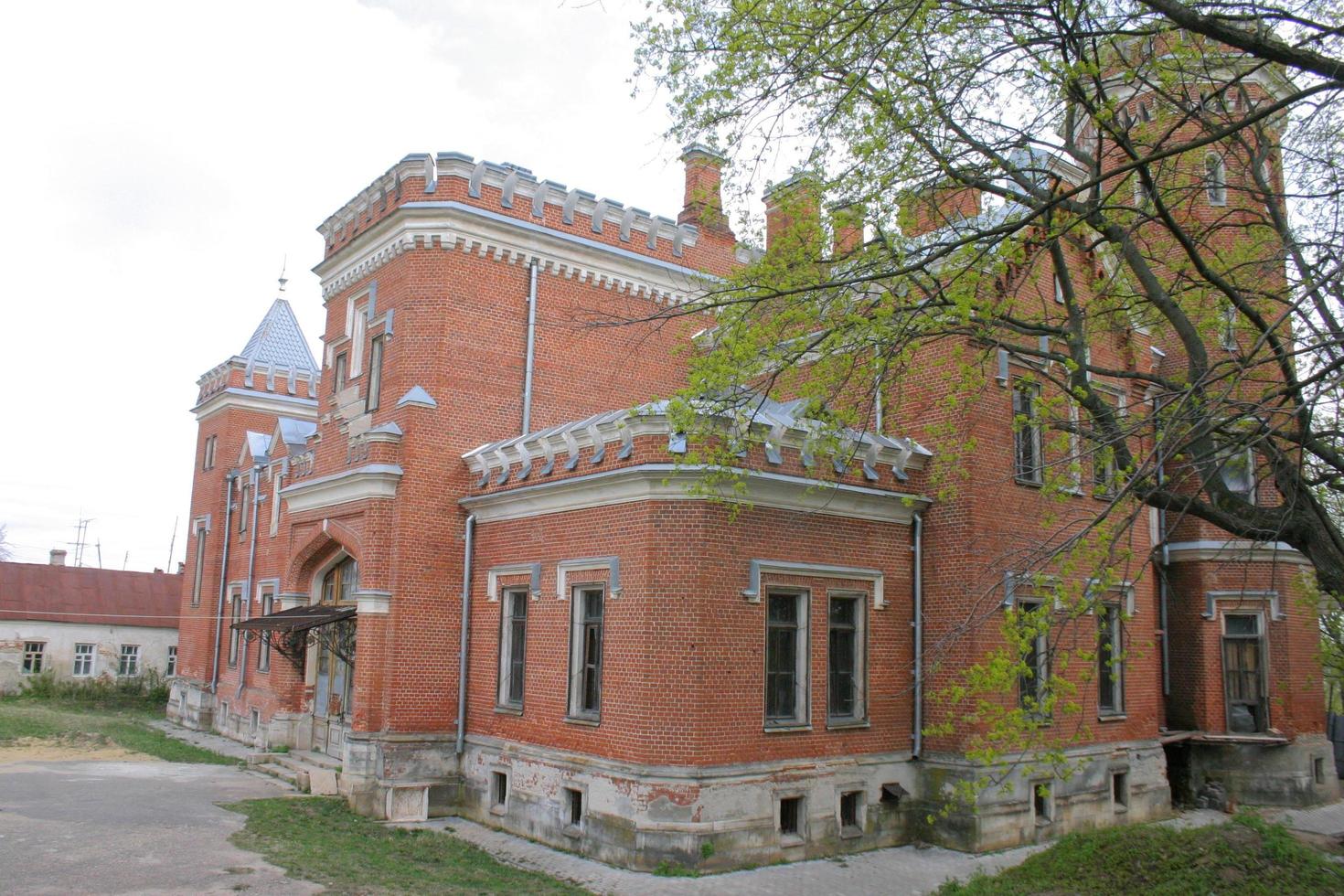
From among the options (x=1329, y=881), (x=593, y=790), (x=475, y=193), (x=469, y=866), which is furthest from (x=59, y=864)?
(x=1329, y=881)

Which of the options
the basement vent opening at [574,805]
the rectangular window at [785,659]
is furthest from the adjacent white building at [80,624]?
the rectangular window at [785,659]

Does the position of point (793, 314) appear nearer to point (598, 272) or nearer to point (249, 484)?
point (598, 272)

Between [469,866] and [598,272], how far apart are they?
1011 cm

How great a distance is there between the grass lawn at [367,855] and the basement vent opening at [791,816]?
A: 3.06 m

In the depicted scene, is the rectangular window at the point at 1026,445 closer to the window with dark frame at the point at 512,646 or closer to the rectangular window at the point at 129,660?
the window with dark frame at the point at 512,646

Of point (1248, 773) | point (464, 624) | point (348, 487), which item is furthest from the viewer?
point (1248, 773)

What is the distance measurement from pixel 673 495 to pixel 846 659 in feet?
12.4

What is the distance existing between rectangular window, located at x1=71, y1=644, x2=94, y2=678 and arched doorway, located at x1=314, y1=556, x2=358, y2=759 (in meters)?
21.9

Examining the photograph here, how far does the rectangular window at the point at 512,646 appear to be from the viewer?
15094 mm

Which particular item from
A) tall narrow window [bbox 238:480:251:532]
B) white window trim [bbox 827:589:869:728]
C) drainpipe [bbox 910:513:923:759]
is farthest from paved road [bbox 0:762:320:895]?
tall narrow window [bbox 238:480:251:532]

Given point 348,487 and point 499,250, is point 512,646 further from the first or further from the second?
point 499,250

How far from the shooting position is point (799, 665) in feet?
44.7

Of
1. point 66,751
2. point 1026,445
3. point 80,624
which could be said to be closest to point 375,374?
point 66,751

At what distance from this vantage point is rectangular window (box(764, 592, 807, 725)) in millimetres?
13297
